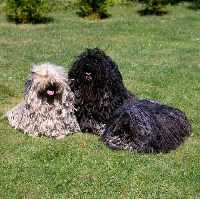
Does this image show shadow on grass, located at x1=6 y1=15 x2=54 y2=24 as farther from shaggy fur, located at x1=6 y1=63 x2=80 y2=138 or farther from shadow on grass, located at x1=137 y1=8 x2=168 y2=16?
shaggy fur, located at x1=6 y1=63 x2=80 y2=138

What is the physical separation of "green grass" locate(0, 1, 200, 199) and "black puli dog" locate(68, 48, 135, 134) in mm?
345

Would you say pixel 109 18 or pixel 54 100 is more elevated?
pixel 54 100

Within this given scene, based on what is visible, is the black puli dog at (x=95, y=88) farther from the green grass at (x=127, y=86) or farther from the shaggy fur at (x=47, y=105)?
the green grass at (x=127, y=86)

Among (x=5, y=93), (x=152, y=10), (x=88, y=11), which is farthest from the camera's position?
(x=152, y=10)

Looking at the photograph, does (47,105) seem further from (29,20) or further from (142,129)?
(29,20)

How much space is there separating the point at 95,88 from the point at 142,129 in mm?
1036

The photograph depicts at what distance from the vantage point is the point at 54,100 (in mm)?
6625

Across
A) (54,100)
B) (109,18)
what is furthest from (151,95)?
(109,18)

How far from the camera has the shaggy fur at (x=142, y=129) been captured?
6.28 meters

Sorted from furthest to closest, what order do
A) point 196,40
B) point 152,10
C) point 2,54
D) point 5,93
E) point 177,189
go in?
point 152,10
point 196,40
point 2,54
point 5,93
point 177,189

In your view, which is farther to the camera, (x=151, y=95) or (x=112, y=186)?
(x=151, y=95)

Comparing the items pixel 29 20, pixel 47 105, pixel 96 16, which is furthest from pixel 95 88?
pixel 96 16

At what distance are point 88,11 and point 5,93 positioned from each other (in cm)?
950

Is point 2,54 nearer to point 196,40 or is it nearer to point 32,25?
point 32,25
